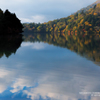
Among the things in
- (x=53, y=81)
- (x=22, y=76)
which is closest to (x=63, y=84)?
(x=53, y=81)

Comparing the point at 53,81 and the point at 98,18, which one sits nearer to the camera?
the point at 53,81

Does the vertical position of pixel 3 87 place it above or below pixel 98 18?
below

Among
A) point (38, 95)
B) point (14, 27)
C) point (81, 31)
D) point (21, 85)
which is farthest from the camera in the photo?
point (81, 31)

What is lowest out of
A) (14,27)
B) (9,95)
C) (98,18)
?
(9,95)

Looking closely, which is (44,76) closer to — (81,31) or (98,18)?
(81,31)

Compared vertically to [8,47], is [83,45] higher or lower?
higher

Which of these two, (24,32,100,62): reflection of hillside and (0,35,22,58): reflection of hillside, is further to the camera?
(0,35,22,58): reflection of hillside

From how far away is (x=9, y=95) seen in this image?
706 cm

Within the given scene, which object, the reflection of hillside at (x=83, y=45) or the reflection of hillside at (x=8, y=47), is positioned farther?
the reflection of hillside at (x=8, y=47)

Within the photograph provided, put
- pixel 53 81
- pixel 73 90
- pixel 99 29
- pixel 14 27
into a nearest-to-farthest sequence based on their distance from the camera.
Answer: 1. pixel 73 90
2. pixel 53 81
3. pixel 14 27
4. pixel 99 29

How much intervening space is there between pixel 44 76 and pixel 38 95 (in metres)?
2.86

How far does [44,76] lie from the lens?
9.83m

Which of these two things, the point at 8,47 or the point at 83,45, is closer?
the point at 8,47

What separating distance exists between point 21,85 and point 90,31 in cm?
14218
